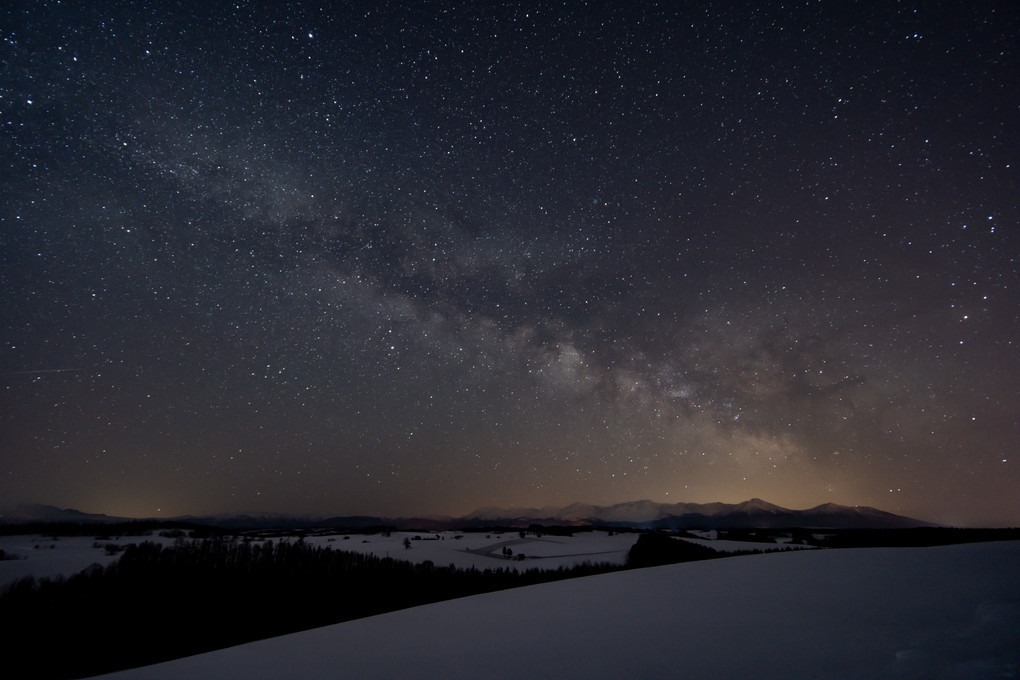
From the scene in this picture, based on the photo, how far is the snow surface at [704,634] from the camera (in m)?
3.02

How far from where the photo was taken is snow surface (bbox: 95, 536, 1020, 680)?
3023 mm

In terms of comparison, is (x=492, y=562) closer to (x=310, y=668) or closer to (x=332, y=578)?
(x=332, y=578)

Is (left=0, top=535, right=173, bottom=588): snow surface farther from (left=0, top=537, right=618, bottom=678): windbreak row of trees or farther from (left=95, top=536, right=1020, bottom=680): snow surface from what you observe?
(left=95, top=536, right=1020, bottom=680): snow surface

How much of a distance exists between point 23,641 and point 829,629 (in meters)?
10.5

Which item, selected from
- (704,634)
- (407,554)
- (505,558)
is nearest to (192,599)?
(704,634)

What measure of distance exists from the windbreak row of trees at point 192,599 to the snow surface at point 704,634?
9.39 feet

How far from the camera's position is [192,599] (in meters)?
8.51

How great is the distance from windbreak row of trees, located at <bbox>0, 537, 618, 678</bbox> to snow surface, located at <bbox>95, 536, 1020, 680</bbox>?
9.39 ft

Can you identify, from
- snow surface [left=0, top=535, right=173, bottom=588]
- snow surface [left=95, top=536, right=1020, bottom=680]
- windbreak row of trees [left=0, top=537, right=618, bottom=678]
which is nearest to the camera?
snow surface [left=95, top=536, right=1020, bottom=680]

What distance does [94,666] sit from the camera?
6055 millimetres

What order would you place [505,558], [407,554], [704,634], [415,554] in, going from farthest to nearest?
[505,558]
[415,554]
[407,554]
[704,634]

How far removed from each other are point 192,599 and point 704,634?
31.0 feet

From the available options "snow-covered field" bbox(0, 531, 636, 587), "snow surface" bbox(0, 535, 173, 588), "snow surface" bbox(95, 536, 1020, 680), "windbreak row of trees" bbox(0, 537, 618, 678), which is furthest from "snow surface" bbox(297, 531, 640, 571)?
"snow surface" bbox(95, 536, 1020, 680)

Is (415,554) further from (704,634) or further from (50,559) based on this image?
(704,634)
